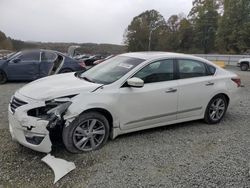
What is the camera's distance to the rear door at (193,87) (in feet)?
18.9

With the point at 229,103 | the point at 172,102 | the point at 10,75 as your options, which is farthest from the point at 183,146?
the point at 10,75

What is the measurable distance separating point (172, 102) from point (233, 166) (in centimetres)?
159

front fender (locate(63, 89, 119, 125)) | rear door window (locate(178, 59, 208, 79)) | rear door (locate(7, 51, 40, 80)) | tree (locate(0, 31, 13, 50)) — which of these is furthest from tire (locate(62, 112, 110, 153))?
tree (locate(0, 31, 13, 50))

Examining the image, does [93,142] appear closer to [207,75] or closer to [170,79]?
[170,79]

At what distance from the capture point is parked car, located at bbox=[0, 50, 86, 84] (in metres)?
11.7

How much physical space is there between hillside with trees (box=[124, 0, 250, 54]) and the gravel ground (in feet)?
147

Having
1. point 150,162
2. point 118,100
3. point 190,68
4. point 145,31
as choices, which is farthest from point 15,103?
point 145,31

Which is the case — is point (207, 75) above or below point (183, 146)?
above

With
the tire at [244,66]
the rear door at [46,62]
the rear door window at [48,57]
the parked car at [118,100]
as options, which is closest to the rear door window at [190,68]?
the parked car at [118,100]

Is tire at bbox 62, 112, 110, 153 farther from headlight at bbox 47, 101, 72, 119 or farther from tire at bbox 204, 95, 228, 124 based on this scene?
tire at bbox 204, 95, 228, 124

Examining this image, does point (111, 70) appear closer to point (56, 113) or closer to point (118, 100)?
point (118, 100)

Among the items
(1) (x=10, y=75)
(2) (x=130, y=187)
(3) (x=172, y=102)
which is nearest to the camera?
(2) (x=130, y=187)

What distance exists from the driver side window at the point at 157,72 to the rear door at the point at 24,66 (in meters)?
7.42

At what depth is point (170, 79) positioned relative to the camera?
5645 mm
